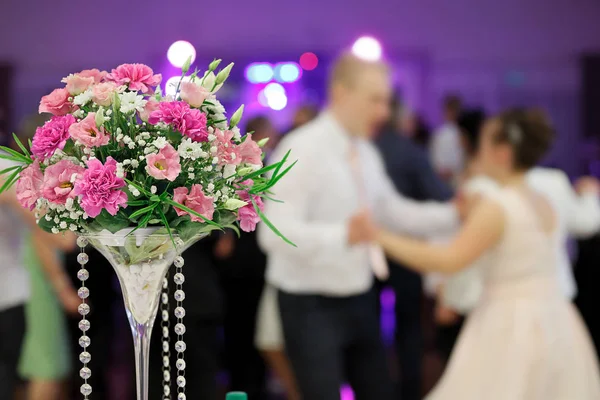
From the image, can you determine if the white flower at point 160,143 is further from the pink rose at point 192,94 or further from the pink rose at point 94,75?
the pink rose at point 94,75

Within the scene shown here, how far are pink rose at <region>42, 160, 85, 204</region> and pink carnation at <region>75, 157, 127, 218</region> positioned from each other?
34mm

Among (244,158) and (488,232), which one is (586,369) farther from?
(244,158)

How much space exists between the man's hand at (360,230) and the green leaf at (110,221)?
146cm

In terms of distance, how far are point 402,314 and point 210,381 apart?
1136mm

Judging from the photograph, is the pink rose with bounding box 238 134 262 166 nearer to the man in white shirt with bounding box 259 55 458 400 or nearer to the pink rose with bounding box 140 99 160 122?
the pink rose with bounding box 140 99 160 122

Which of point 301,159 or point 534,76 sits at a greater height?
point 534,76

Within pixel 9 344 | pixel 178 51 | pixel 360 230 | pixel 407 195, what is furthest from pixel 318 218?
pixel 178 51

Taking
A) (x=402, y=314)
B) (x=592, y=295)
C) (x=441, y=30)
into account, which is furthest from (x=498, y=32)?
(x=402, y=314)

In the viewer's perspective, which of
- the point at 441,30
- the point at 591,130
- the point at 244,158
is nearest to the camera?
the point at 244,158

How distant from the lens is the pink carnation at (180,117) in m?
1.61

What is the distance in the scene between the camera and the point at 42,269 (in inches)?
163

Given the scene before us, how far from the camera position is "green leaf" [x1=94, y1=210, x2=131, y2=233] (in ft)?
5.33

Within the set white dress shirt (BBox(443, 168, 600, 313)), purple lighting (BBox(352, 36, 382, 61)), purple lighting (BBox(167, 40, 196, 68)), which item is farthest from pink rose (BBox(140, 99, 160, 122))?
purple lighting (BBox(167, 40, 196, 68))

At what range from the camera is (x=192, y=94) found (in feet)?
5.44
